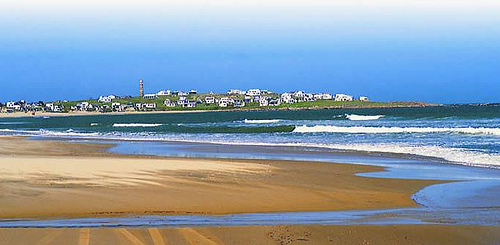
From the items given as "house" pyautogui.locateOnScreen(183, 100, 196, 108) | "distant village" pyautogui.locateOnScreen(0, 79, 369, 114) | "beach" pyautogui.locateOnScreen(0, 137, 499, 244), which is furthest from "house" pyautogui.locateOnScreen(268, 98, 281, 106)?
"beach" pyautogui.locateOnScreen(0, 137, 499, 244)

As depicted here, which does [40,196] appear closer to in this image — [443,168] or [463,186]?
[463,186]

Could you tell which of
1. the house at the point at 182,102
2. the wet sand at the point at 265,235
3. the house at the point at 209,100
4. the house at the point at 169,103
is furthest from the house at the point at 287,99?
the wet sand at the point at 265,235

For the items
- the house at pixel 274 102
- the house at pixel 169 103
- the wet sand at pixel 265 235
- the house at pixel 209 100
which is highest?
the house at pixel 209 100

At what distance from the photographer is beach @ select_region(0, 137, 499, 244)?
7.69 meters

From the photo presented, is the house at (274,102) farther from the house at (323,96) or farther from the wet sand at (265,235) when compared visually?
the wet sand at (265,235)

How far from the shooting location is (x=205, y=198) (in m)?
11.5

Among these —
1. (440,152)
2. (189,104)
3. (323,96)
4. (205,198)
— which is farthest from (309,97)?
(205,198)

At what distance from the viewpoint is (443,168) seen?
678 inches

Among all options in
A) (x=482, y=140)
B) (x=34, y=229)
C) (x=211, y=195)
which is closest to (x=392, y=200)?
(x=211, y=195)

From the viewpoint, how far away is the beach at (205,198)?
25.2 ft

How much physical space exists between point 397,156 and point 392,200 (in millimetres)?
10696

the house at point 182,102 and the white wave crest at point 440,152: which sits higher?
the house at point 182,102

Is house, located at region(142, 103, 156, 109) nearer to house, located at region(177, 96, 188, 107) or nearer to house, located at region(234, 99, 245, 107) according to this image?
house, located at region(177, 96, 188, 107)

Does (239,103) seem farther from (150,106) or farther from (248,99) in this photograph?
(150,106)
